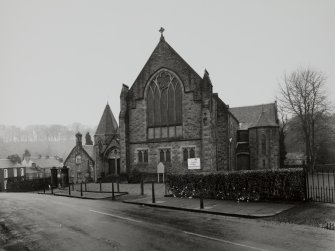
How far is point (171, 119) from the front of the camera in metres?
33.2

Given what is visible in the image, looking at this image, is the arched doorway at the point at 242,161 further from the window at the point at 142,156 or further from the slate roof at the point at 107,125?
the slate roof at the point at 107,125

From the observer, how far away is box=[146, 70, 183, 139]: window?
3284 cm

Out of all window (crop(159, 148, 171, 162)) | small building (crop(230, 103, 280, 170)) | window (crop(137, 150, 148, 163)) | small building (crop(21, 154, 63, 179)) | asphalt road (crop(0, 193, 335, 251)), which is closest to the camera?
asphalt road (crop(0, 193, 335, 251))

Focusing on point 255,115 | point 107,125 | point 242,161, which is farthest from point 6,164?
point 255,115

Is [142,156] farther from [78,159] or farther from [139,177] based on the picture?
[78,159]

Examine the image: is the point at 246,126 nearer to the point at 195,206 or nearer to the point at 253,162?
the point at 253,162

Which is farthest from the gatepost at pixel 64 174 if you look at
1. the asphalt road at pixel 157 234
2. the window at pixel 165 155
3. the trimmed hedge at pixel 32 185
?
the asphalt road at pixel 157 234

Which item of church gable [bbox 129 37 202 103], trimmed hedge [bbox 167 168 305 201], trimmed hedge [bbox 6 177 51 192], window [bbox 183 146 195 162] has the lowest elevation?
trimmed hedge [bbox 6 177 51 192]

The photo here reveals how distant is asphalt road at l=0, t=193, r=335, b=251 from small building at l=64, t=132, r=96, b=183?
31346mm

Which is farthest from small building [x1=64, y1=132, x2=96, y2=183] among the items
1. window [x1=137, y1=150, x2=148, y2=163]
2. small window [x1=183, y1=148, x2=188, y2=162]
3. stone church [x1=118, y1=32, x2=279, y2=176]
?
small window [x1=183, y1=148, x2=188, y2=162]

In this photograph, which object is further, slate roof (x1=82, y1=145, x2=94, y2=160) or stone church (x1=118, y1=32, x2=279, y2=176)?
slate roof (x1=82, y1=145, x2=94, y2=160)

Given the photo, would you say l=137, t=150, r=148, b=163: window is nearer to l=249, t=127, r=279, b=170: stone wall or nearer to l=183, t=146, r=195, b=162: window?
l=183, t=146, r=195, b=162: window

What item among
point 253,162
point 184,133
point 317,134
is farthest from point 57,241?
point 317,134

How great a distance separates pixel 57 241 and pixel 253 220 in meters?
7.03
